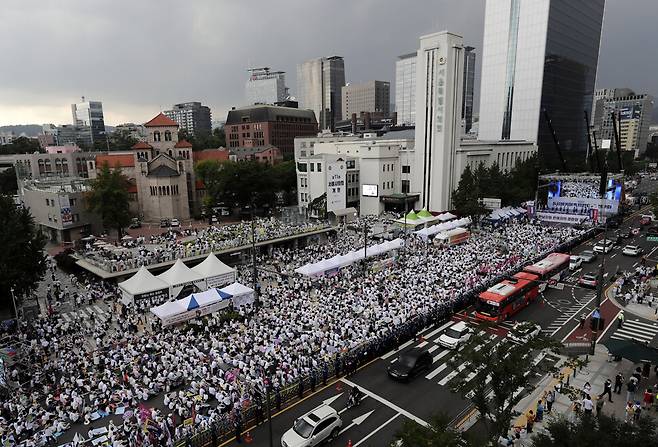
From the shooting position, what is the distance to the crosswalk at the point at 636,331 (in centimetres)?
2236

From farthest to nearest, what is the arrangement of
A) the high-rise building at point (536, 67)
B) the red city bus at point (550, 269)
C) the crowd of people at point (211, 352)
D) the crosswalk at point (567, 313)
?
1. the high-rise building at point (536, 67)
2. the red city bus at point (550, 269)
3. the crosswalk at point (567, 313)
4. the crowd of people at point (211, 352)

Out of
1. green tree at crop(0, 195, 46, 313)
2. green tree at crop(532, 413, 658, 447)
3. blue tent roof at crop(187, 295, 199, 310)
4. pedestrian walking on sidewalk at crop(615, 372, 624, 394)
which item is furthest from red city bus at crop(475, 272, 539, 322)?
green tree at crop(0, 195, 46, 313)

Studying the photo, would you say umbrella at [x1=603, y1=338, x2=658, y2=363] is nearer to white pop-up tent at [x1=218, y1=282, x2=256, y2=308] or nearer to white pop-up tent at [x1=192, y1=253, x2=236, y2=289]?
white pop-up tent at [x1=218, y1=282, x2=256, y2=308]

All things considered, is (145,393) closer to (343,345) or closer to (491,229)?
(343,345)

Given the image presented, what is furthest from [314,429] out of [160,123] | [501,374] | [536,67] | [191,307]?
[536,67]

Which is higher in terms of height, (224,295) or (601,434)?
(601,434)

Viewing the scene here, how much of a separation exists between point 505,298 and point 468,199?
29.3 meters

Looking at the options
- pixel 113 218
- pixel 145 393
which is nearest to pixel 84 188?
pixel 113 218

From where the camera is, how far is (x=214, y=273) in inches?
1186

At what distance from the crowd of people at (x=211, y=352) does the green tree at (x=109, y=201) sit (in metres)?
16.1

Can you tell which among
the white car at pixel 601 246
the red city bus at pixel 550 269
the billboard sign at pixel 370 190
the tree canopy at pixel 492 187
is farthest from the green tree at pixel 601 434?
the billboard sign at pixel 370 190

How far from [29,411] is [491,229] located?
1891 inches

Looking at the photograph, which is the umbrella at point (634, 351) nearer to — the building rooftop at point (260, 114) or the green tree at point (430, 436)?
the green tree at point (430, 436)

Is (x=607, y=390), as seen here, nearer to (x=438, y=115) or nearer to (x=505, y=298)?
(x=505, y=298)
